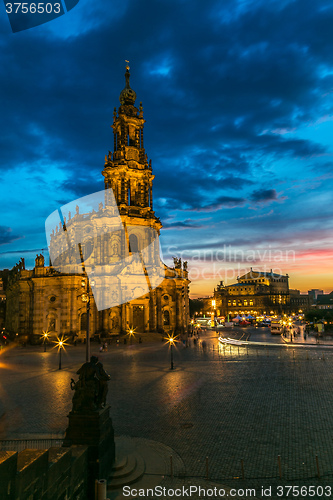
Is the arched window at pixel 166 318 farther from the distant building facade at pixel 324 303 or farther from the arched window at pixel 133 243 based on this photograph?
the distant building facade at pixel 324 303

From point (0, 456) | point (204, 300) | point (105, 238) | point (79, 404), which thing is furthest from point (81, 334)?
point (204, 300)

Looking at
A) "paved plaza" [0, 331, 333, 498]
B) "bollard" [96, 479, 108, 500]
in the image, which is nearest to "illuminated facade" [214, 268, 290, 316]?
"paved plaza" [0, 331, 333, 498]

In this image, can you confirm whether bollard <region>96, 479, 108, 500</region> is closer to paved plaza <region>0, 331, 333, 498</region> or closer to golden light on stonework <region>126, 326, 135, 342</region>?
paved plaza <region>0, 331, 333, 498</region>

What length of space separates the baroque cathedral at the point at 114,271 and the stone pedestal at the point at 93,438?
43.3 meters

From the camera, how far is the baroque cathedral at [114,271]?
55.8 m

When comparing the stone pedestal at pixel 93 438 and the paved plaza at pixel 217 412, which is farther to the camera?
the paved plaza at pixel 217 412

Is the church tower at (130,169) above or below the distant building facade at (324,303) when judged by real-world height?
above

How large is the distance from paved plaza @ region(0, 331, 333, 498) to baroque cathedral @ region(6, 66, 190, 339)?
86.3 ft

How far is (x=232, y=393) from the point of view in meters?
19.0

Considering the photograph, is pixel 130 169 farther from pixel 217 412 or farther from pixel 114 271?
pixel 217 412

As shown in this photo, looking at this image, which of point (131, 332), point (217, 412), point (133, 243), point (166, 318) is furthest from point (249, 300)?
point (217, 412)

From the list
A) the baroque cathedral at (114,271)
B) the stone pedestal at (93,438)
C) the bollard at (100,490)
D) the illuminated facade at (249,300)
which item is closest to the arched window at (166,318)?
the baroque cathedral at (114,271)

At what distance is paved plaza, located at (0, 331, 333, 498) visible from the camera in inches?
416

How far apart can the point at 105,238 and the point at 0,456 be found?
182ft
